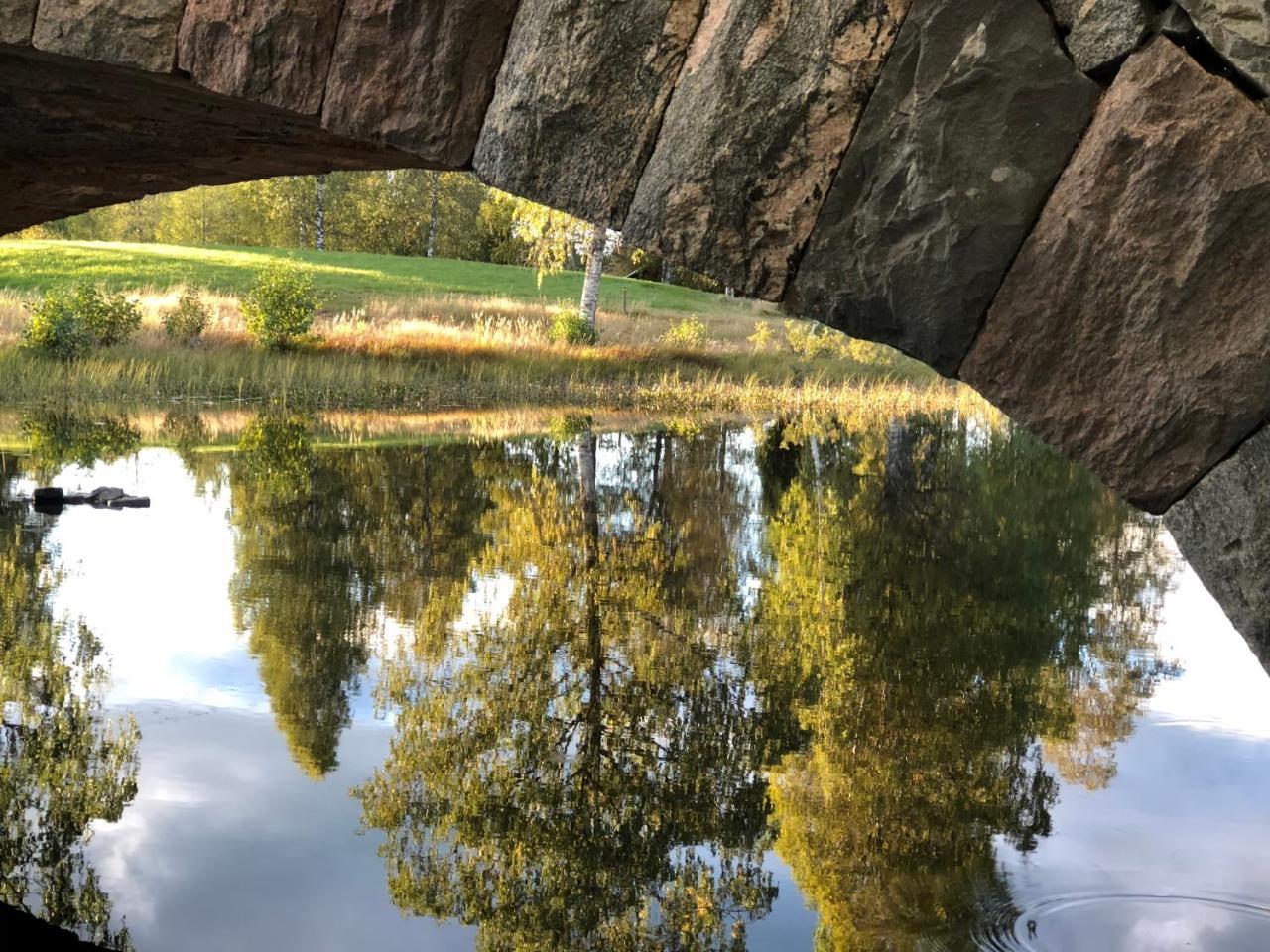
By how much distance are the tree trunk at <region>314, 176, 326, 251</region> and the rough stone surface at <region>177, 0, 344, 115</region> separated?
129 feet

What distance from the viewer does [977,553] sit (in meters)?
8.46

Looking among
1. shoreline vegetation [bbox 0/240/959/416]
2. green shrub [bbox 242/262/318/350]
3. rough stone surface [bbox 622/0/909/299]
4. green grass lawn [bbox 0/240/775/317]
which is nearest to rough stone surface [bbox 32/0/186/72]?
rough stone surface [bbox 622/0/909/299]

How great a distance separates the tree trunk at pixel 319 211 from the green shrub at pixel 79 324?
25006 mm

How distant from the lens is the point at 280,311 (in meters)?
16.5

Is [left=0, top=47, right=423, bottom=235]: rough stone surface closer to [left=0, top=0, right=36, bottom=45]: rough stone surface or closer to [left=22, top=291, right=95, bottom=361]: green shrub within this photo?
[left=0, top=0, right=36, bottom=45]: rough stone surface

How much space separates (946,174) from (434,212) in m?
42.4

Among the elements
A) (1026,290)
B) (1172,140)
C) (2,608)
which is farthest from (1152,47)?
(2,608)

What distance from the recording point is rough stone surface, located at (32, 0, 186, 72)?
271 cm

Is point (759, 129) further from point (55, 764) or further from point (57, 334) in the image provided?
point (57, 334)

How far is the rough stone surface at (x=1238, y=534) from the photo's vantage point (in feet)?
6.08

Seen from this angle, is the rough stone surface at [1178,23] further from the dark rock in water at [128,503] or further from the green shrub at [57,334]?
the green shrub at [57,334]

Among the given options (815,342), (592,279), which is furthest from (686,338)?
(815,342)

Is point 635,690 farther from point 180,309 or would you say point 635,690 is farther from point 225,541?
point 180,309

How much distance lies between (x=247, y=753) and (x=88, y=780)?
19.9 inches
